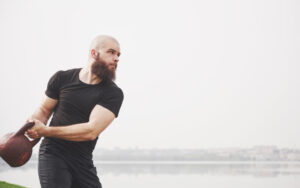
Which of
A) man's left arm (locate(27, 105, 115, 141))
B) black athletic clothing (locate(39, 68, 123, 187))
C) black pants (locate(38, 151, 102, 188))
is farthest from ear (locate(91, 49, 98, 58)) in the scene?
black pants (locate(38, 151, 102, 188))

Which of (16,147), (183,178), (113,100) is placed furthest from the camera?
(183,178)

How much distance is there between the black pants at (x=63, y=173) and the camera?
337 cm

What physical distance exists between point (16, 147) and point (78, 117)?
1.76 feet

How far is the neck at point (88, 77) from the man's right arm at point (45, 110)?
1.01ft

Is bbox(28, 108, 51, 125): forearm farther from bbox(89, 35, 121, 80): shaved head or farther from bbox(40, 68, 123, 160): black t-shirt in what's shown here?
bbox(89, 35, 121, 80): shaved head

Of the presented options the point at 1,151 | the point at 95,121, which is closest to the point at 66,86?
the point at 95,121

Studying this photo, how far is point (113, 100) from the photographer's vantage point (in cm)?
358

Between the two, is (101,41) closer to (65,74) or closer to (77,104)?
(65,74)

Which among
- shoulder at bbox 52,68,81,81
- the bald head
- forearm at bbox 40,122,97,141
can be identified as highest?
the bald head

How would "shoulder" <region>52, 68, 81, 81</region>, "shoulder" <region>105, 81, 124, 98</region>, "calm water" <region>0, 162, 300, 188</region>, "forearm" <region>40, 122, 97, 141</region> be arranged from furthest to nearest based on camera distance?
"calm water" <region>0, 162, 300, 188</region> → "shoulder" <region>52, 68, 81, 81</region> → "shoulder" <region>105, 81, 124, 98</region> → "forearm" <region>40, 122, 97, 141</region>

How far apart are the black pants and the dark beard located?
2.41 ft

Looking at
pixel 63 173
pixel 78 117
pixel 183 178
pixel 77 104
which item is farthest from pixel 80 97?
pixel 183 178

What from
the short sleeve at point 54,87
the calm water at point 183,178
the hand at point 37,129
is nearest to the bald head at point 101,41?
the short sleeve at point 54,87

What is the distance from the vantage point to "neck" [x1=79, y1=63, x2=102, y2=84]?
369cm
